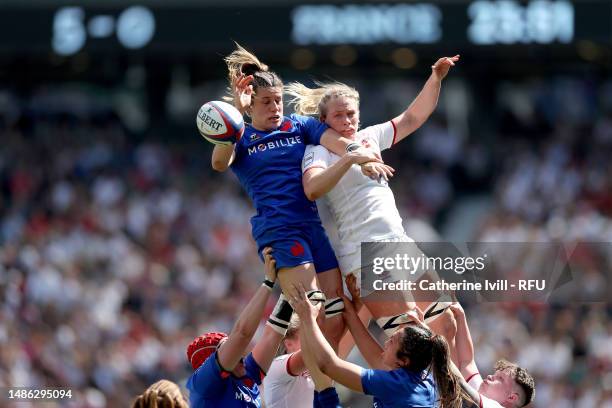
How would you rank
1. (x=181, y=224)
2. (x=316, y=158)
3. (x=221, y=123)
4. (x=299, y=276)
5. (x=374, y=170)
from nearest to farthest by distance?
1. (x=374, y=170)
2. (x=221, y=123)
3. (x=299, y=276)
4. (x=316, y=158)
5. (x=181, y=224)

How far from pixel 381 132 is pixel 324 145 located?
402mm

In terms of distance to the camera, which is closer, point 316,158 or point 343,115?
point 316,158

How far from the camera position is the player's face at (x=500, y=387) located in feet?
21.5

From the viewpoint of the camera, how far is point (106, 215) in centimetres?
1703

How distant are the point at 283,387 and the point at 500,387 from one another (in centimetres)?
123

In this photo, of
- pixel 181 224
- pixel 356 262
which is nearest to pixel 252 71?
pixel 356 262

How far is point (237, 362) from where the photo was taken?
6.24 m

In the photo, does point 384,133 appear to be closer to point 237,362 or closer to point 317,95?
point 317,95

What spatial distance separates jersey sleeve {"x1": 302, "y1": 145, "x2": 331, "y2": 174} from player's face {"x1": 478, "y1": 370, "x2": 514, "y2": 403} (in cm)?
146

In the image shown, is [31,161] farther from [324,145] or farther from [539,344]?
[324,145]

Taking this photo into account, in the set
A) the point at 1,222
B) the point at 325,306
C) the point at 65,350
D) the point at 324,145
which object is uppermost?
the point at 324,145

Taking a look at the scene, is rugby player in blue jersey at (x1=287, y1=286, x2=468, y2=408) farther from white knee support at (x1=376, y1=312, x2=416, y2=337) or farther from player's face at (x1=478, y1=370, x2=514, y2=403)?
player's face at (x1=478, y1=370, x2=514, y2=403)

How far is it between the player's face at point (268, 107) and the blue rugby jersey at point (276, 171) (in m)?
0.05

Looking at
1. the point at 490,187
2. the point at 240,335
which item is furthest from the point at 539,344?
the point at 240,335
